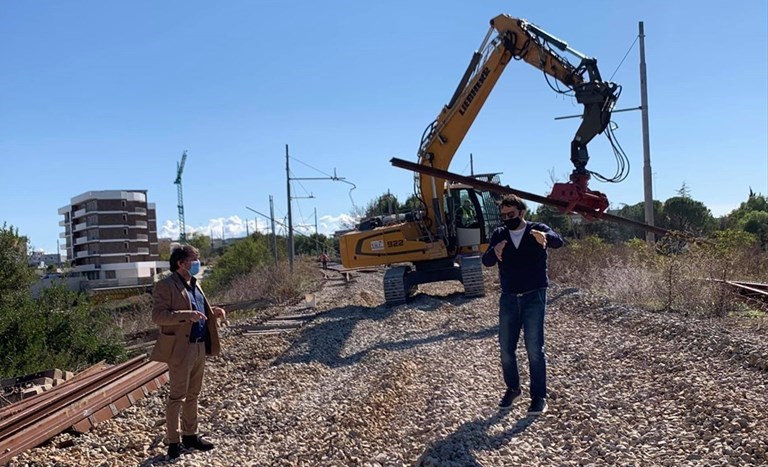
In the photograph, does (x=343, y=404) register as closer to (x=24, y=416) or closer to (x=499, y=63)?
(x=24, y=416)

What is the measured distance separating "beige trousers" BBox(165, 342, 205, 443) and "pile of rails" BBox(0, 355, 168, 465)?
1.29 meters

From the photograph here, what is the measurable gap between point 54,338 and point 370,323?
13422mm

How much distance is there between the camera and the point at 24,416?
6.41m

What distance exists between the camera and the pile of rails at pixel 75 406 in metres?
5.72

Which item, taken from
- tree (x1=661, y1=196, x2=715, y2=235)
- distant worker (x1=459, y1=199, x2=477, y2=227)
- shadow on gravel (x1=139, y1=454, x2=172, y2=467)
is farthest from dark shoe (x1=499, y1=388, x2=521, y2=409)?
tree (x1=661, y1=196, x2=715, y2=235)

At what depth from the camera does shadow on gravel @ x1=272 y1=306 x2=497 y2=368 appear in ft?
32.6

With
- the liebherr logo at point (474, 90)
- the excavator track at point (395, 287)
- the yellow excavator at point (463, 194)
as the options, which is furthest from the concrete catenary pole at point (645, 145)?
the excavator track at point (395, 287)

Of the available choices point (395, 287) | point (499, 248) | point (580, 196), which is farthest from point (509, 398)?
point (395, 287)

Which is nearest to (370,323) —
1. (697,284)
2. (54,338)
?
(697,284)

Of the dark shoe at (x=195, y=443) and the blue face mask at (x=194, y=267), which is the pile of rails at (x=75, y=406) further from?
the blue face mask at (x=194, y=267)

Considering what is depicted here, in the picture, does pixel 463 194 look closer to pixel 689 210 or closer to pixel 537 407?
pixel 537 407

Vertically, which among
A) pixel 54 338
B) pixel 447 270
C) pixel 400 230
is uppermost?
pixel 400 230

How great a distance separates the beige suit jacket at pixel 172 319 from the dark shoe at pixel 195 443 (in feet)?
2.62

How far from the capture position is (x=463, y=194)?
15680mm
